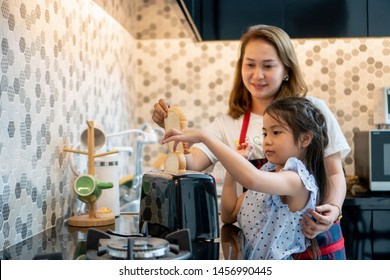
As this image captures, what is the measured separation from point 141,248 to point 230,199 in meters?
0.51

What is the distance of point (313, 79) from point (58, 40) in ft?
4.39

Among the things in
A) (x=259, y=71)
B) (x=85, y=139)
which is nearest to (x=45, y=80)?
(x=85, y=139)

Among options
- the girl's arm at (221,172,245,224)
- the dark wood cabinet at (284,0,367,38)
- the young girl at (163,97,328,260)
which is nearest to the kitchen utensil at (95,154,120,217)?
the girl's arm at (221,172,245,224)

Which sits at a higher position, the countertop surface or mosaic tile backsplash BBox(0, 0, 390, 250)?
mosaic tile backsplash BBox(0, 0, 390, 250)

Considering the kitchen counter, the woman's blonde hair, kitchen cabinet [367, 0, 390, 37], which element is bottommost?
the kitchen counter

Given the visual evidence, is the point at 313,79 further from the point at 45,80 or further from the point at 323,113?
the point at 45,80

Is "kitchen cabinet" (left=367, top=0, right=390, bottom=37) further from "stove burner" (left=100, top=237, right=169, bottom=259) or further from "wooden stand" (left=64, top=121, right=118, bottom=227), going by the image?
"stove burner" (left=100, top=237, right=169, bottom=259)

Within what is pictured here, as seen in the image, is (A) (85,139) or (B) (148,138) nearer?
(A) (85,139)

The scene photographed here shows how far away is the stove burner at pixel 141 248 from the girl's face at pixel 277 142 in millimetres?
362

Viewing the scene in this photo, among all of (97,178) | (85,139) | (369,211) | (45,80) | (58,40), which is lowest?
(369,211)

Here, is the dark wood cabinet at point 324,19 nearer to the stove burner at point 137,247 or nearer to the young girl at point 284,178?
the young girl at point 284,178

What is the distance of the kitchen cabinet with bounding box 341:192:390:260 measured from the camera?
2.23 meters

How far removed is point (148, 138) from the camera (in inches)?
89.3

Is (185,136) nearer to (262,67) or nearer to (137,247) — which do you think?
(137,247)
